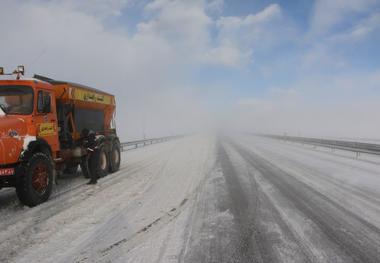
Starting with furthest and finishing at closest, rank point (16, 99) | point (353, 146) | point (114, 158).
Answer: point (353, 146) < point (114, 158) < point (16, 99)

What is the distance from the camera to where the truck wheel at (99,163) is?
9.48 m

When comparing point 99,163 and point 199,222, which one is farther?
point 99,163

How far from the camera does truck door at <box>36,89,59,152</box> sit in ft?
23.5

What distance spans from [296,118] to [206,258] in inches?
5363

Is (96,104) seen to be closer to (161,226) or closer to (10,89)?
(10,89)

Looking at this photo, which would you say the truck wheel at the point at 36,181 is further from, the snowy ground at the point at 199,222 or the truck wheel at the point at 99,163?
the truck wheel at the point at 99,163

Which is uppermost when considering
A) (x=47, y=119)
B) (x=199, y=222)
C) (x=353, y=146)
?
(x=47, y=119)

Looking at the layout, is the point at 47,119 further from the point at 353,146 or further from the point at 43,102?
the point at 353,146

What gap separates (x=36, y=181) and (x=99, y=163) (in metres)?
3.18

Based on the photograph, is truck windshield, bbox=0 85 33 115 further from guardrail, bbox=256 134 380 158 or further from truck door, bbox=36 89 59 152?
guardrail, bbox=256 134 380 158

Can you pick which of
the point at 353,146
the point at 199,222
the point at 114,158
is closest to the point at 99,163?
the point at 114,158

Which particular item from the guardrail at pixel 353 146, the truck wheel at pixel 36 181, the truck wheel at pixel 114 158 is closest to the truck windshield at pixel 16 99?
the truck wheel at pixel 36 181

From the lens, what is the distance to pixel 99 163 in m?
9.89

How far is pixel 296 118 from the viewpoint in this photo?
13162 cm
